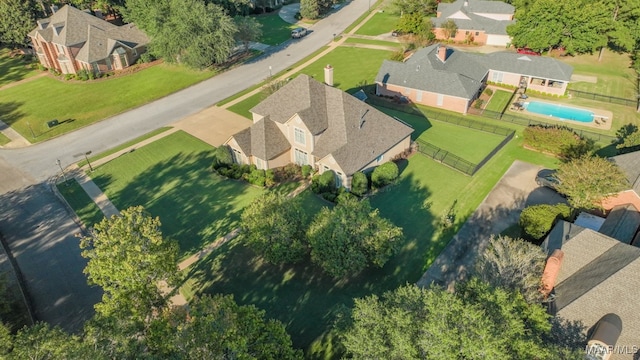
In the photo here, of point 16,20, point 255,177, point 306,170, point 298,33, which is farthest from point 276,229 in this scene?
point 16,20

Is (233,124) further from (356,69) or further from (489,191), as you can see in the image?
(489,191)

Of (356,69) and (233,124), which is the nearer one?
(233,124)

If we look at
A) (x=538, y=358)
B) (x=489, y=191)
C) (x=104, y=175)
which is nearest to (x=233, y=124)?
(x=104, y=175)

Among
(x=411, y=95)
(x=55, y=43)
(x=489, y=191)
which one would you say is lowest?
(x=489, y=191)

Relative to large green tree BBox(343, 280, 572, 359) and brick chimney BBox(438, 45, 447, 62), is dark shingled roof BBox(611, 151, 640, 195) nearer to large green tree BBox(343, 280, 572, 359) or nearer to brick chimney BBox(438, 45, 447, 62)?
large green tree BBox(343, 280, 572, 359)

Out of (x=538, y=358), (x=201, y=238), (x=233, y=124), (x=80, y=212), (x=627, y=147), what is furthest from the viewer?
(x=233, y=124)

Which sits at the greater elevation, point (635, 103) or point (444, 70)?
point (444, 70)

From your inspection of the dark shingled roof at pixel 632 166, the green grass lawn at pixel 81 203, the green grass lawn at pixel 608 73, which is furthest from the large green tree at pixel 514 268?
the green grass lawn at pixel 608 73
